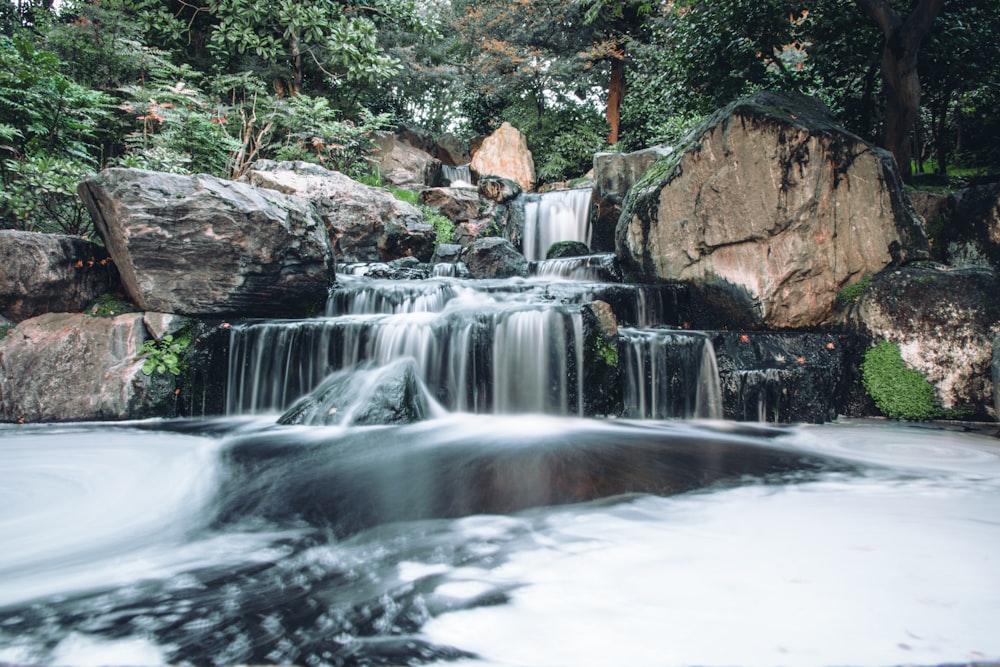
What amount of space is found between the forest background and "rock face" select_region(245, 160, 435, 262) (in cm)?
133

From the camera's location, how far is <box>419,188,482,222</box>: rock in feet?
39.7

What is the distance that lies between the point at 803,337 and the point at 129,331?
6.97 meters

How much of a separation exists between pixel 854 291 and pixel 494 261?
5330 millimetres

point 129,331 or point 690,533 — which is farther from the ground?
point 129,331

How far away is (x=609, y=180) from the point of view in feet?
37.7

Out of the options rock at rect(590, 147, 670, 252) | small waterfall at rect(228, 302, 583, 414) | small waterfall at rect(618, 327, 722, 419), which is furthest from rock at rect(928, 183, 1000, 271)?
rock at rect(590, 147, 670, 252)

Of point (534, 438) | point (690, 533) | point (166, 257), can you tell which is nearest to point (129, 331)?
point (166, 257)

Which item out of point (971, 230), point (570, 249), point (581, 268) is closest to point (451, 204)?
point (570, 249)

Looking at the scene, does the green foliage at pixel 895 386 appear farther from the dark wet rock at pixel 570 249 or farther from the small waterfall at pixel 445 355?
the dark wet rock at pixel 570 249

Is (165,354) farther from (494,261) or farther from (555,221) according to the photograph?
(555,221)

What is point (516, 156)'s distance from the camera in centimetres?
1719

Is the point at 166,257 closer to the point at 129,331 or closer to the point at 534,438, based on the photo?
the point at 129,331

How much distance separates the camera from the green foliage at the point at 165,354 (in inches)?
208

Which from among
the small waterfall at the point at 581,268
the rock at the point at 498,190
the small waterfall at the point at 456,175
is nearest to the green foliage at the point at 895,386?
the small waterfall at the point at 581,268
